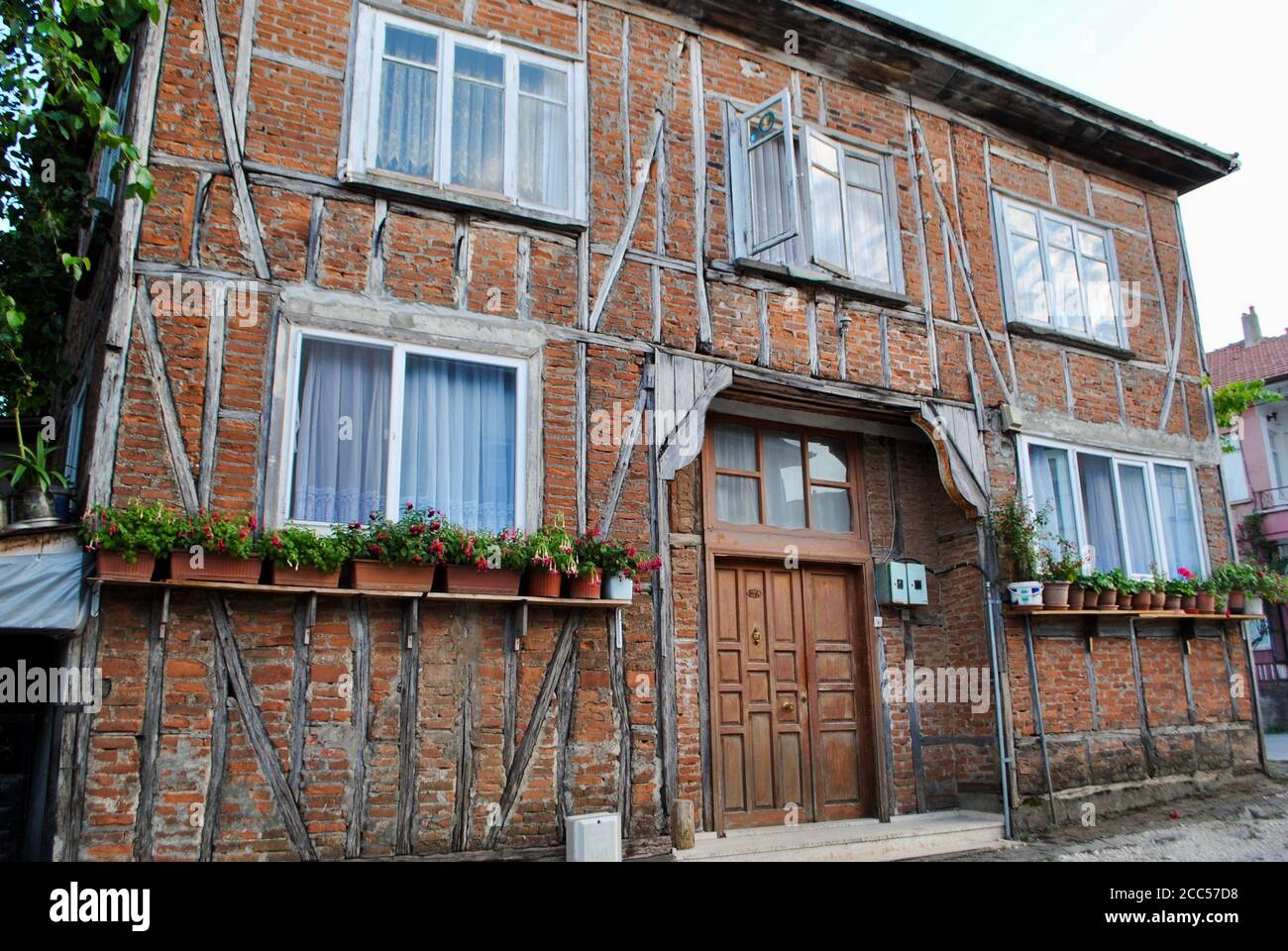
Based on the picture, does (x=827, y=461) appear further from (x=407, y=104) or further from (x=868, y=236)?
(x=407, y=104)

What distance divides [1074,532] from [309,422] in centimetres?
787

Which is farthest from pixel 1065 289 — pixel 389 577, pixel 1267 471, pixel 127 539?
pixel 1267 471

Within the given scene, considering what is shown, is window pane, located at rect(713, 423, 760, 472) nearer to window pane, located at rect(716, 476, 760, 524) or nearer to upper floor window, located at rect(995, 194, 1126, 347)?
window pane, located at rect(716, 476, 760, 524)

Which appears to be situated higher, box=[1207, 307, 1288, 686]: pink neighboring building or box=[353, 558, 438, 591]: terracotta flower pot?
box=[1207, 307, 1288, 686]: pink neighboring building

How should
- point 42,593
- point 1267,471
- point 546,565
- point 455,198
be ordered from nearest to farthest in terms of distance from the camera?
point 42,593, point 546,565, point 455,198, point 1267,471

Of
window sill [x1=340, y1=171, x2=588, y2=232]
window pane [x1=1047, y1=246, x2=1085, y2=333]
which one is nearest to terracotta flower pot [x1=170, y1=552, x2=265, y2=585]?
window sill [x1=340, y1=171, x2=588, y2=232]

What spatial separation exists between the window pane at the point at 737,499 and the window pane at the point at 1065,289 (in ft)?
14.6

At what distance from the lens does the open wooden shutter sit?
28.4 feet

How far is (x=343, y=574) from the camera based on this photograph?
6359 millimetres

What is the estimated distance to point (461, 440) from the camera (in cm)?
720

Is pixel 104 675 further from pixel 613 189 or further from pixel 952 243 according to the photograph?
pixel 952 243

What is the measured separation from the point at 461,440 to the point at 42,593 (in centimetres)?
286

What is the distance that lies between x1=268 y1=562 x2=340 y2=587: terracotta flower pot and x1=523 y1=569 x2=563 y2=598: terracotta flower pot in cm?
132

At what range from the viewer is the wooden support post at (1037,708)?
29.3ft
